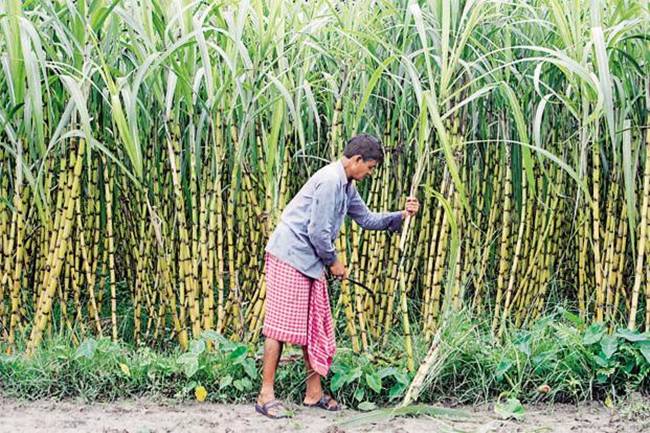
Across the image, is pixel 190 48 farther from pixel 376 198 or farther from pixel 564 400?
pixel 564 400

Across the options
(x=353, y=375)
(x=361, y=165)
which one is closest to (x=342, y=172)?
(x=361, y=165)

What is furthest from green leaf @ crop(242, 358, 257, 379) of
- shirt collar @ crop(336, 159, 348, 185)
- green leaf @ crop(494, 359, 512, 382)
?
green leaf @ crop(494, 359, 512, 382)

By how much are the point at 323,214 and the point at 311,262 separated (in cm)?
19

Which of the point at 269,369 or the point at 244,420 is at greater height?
the point at 269,369

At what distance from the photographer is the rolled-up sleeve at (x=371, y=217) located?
294 cm

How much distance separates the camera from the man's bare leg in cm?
286

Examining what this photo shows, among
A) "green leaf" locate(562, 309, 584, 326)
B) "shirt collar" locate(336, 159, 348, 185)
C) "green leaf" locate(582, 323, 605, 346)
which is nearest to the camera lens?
"shirt collar" locate(336, 159, 348, 185)

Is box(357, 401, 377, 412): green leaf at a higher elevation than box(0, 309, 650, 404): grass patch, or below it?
below

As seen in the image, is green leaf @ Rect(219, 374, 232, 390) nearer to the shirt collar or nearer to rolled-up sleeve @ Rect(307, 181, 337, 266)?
rolled-up sleeve @ Rect(307, 181, 337, 266)

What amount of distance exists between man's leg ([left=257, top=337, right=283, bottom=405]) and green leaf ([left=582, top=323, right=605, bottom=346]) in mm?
1014

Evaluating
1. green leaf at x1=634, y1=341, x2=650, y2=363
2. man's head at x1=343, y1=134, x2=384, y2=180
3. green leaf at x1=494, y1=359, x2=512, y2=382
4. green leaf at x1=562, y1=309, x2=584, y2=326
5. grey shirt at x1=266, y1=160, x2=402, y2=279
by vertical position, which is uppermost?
man's head at x1=343, y1=134, x2=384, y2=180

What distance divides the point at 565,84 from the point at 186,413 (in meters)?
1.79

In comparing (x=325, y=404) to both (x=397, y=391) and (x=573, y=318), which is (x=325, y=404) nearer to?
(x=397, y=391)

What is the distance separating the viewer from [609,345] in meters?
2.88
